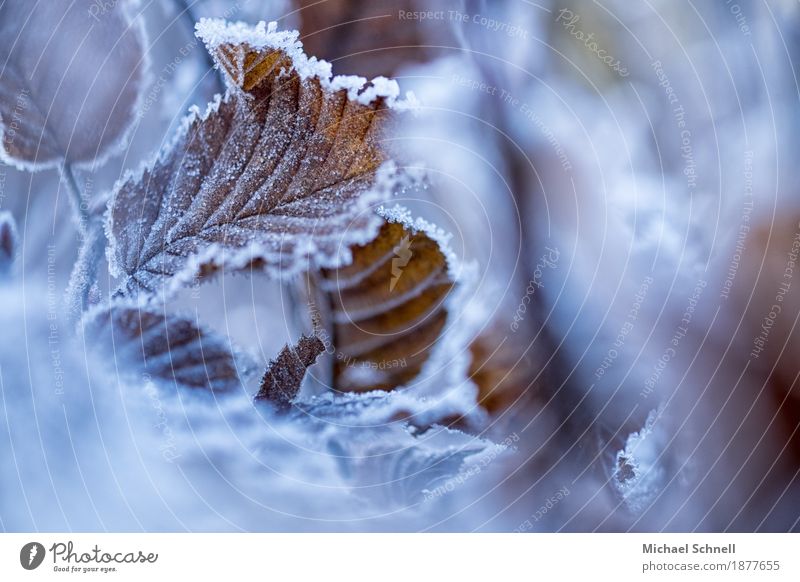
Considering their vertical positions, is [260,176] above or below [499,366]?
above

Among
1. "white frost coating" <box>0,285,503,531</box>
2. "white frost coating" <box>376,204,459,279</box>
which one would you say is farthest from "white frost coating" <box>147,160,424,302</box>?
"white frost coating" <box>0,285,503,531</box>

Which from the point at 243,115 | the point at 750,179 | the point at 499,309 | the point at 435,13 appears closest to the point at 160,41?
the point at 243,115

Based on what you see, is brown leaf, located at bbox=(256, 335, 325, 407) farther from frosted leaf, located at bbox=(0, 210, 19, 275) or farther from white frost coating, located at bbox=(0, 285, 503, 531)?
frosted leaf, located at bbox=(0, 210, 19, 275)

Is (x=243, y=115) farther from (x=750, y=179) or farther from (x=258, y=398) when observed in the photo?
(x=750, y=179)

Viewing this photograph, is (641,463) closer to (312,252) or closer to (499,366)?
(499,366)

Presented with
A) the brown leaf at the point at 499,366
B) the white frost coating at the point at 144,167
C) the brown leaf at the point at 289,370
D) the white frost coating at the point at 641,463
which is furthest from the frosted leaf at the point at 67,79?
the white frost coating at the point at 641,463
